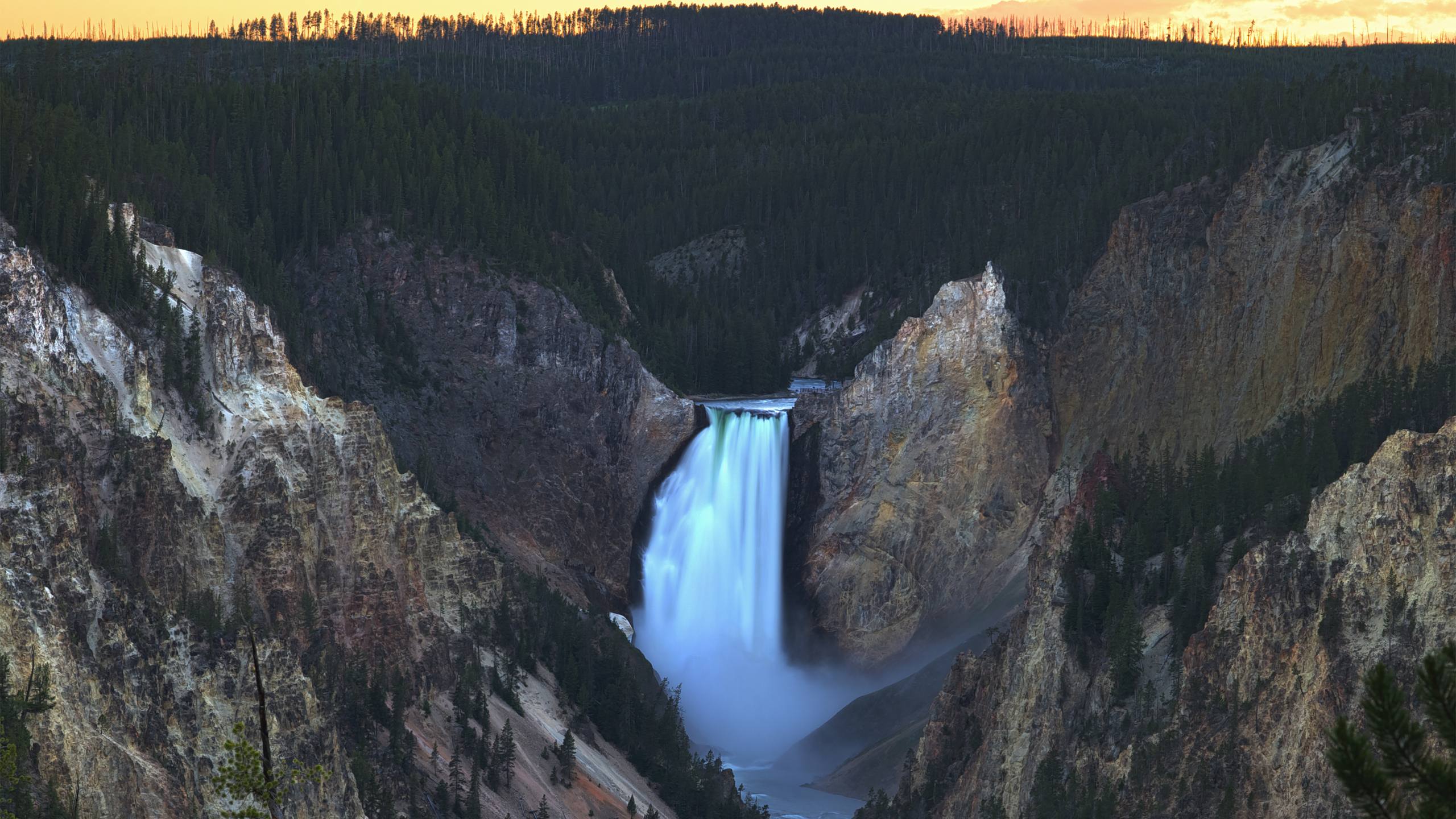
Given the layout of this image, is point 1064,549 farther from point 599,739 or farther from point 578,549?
point 578,549

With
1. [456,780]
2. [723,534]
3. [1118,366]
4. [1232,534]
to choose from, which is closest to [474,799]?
[456,780]

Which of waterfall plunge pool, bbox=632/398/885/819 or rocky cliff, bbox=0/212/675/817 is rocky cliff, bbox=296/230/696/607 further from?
rocky cliff, bbox=0/212/675/817

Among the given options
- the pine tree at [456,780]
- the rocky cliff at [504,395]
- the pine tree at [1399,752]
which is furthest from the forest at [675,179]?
the pine tree at [1399,752]

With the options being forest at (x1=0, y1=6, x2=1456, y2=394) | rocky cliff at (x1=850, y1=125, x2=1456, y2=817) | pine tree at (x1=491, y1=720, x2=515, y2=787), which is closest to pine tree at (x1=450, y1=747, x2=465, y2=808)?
pine tree at (x1=491, y1=720, x2=515, y2=787)

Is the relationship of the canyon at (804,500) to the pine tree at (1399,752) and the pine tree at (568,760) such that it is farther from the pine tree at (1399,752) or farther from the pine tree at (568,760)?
the pine tree at (1399,752)

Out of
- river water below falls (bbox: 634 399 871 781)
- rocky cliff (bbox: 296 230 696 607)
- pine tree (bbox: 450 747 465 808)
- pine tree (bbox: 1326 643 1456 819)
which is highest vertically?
pine tree (bbox: 1326 643 1456 819)

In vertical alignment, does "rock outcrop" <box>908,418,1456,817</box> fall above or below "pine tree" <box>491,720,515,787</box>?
above
